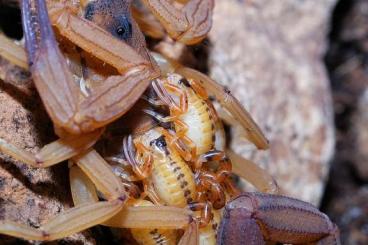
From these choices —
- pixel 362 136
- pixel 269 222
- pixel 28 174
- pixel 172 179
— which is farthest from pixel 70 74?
pixel 362 136

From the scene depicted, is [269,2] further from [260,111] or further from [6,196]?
[6,196]

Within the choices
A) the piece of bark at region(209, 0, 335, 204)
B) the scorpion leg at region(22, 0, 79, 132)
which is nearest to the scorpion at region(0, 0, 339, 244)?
the scorpion leg at region(22, 0, 79, 132)

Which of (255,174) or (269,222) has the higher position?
(269,222)

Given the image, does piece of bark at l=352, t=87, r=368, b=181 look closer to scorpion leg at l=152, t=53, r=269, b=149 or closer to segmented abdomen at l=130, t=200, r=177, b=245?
scorpion leg at l=152, t=53, r=269, b=149

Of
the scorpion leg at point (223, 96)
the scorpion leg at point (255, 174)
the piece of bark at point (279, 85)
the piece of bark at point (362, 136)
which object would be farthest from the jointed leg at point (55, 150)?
the piece of bark at point (362, 136)

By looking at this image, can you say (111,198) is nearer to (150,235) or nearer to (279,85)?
(150,235)

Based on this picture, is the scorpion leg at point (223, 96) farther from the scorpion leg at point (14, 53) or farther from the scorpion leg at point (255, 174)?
the scorpion leg at point (14, 53)
